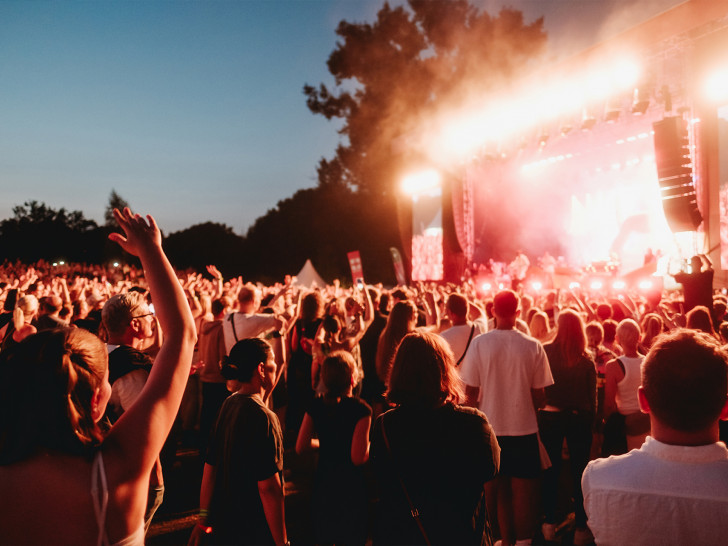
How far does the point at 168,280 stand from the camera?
4.64 ft

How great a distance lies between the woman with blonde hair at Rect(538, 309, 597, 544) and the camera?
371cm

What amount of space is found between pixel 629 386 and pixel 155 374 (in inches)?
142

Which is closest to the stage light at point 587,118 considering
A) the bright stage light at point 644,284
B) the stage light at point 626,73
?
the stage light at point 626,73

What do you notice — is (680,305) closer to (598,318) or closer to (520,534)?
(598,318)

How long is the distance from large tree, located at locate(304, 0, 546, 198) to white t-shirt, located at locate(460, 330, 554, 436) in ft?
72.4

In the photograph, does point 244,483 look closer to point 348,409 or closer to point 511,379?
point 348,409

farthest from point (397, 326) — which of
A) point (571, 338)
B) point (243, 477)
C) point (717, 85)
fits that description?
point (717, 85)

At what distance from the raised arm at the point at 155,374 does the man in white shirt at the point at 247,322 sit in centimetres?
317

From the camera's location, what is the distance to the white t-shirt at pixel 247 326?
15.3 ft

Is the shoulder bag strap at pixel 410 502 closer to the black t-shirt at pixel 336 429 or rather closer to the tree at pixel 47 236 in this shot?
the black t-shirt at pixel 336 429

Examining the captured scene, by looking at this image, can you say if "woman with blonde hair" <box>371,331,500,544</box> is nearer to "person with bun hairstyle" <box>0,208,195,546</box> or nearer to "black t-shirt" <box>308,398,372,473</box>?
"black t-shirt" <box>308,398,372,473</box>

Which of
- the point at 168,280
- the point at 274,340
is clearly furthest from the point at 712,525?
the point at 274,340

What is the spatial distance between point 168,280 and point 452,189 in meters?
18.5

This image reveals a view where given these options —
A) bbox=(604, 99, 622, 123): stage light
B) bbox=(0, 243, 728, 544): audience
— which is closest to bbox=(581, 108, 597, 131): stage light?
bbox=(604, 99, 622, 123): stage light
